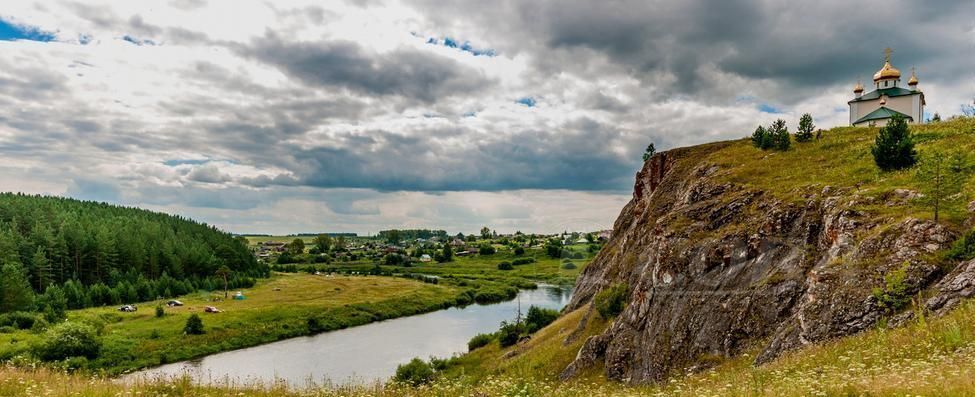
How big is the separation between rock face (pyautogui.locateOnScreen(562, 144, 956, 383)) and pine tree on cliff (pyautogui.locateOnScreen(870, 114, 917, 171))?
466 centimetres

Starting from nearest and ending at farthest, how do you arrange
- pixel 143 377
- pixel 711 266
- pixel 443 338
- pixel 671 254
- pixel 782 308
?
pixel 143 377 → pixel 782 308 → pixel 711 266 → pixel 671 254 → pixel 443 338

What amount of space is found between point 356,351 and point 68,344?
34.6 meters

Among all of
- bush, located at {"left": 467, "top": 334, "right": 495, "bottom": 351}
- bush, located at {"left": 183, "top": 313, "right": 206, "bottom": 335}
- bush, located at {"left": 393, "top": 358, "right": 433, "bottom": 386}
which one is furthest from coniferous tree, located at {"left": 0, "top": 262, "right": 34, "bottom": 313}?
bush, located at {"left": 467, "top": 334, "right": 495, "bottom": 351}

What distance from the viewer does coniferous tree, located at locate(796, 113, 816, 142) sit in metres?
47.5

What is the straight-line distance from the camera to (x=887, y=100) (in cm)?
7256

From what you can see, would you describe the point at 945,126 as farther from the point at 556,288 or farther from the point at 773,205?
the point at 556,288

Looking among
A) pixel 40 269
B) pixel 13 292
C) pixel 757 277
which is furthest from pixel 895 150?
pixel 40 269

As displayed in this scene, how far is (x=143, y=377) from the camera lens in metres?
14.5

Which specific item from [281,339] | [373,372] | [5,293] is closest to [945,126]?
[373,372]

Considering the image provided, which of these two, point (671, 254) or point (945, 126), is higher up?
point (945, 126)

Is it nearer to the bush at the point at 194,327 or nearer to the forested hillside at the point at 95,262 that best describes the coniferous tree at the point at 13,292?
the forested hillside at the point at 95,262

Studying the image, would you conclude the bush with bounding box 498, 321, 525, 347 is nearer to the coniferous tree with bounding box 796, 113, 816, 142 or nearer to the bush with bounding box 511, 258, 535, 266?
the coniferous tree with bounding box 796, 113, 816, 142

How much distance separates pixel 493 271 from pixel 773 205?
143 meters

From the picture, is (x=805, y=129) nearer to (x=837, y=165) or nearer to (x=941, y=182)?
(x=837, y=165)
